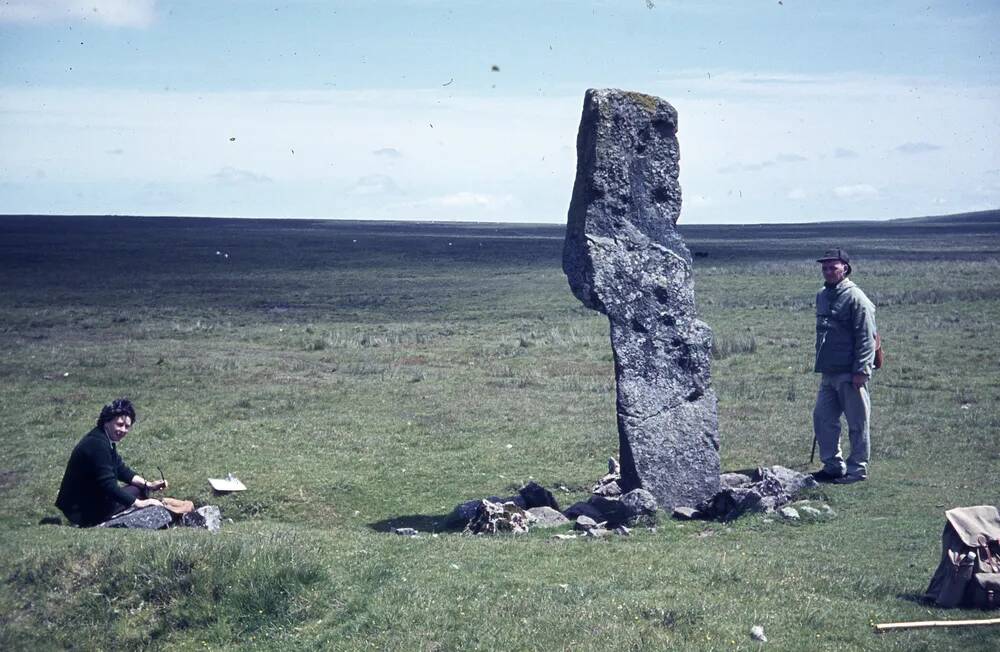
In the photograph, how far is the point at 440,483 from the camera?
1577cm

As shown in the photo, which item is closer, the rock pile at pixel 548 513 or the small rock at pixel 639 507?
the rock pile at pixel 548 513

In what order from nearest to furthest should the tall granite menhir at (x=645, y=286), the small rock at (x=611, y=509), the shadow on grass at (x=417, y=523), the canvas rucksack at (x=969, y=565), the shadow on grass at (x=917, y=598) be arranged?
the canvas rucksack at (x=969, y=565)
the shadow on grass at (x=917, y=598)
the small rock at (x=611, y=509)
the shadow on grass at (x=417, y=523)
the tall granite menhir at (x=645, y=286)

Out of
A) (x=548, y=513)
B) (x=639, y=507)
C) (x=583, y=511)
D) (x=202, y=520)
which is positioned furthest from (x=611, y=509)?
(x=202, y=520)

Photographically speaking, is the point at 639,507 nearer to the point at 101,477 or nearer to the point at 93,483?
the point at 101,477

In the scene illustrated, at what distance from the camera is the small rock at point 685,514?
44.9 feet

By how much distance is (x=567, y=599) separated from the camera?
380 inches

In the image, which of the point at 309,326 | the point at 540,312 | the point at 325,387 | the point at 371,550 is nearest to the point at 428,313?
the point at 540,312

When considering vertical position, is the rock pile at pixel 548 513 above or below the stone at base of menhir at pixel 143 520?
below

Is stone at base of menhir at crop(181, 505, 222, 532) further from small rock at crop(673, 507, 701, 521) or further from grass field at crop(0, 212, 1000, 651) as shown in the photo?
small rock at crop(673, 507, 701, 521)

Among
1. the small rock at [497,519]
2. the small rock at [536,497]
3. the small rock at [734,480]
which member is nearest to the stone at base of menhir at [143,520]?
the small rock at [497,519]

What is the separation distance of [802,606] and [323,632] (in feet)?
13.7

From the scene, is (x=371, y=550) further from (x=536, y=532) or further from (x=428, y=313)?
(x=428, y=313)

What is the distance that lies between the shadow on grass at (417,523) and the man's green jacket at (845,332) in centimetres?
541

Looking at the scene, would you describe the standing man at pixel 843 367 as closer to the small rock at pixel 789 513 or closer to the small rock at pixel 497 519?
the small rock at pixel 789 513
